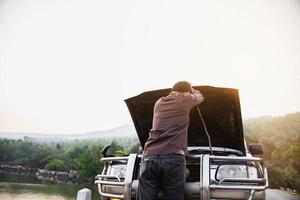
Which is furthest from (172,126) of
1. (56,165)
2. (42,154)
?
(42,154)

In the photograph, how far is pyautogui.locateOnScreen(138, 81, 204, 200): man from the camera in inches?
118

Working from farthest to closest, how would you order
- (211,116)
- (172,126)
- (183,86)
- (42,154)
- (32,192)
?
(42,154)
(32,192)
(211,116)
(183,86)
(172,126)

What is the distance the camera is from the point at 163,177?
120 inches

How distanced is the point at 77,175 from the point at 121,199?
147ft

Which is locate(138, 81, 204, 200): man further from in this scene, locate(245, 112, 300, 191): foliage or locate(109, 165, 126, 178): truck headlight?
locate(245, 112, 300, 191): foliage

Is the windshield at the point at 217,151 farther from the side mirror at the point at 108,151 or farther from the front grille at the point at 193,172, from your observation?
the side mirror at the point at 108,151

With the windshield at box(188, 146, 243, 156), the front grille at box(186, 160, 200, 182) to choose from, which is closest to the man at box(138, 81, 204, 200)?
the front grille at box(186, 160, 200, 182)

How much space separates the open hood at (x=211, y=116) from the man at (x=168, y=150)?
0.44 metres

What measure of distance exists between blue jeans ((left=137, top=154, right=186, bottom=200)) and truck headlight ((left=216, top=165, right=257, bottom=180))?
1.48 feet

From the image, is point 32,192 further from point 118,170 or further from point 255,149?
point 255,149

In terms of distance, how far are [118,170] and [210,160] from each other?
103cm

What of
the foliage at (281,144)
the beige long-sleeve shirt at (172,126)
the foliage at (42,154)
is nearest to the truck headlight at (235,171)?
the beige long-sleeve shirt at (172,126)

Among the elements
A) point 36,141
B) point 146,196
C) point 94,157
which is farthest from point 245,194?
point 36,141

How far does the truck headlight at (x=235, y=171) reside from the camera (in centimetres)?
326
